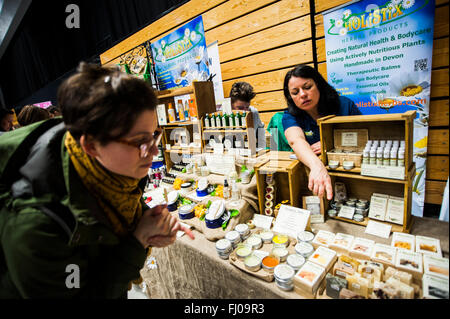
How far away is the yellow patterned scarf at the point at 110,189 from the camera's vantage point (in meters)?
0.84

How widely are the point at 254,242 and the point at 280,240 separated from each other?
0.65 feet

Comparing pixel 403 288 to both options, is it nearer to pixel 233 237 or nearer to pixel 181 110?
pixel 233 237

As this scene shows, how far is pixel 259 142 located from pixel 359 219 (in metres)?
1.46

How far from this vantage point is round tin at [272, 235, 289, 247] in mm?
1590

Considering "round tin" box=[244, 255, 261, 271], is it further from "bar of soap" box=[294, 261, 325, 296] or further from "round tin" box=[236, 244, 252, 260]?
"bar of soap" box=[294, 261, 325, 296]

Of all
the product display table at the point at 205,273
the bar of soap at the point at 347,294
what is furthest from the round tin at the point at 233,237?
the bar of soap at the point at 347,294

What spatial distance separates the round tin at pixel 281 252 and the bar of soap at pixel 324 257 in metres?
0.18

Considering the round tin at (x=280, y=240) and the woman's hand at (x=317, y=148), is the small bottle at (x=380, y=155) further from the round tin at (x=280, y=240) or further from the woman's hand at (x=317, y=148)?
the round tin at (x=280, y=240)

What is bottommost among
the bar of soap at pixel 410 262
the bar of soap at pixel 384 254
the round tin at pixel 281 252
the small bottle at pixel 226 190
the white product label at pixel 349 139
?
the round tin at pixel 281 252

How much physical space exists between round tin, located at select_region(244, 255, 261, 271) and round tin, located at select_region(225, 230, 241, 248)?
7.8 inches

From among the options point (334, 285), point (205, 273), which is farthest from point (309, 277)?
point (205, 273)

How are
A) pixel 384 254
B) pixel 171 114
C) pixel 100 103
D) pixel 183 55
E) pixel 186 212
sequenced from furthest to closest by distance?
pixel 183 55, pixel 171 114, pixel 186 212, pixel 384 254, pixel 100 103

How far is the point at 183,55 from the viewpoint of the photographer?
3941 millimetres

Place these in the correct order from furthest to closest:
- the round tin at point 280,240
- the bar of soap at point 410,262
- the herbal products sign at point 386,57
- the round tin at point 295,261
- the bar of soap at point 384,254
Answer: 1. the herbal products sign at point 386,57
2. the round tin at point 280,240
3. the round tin at point 295,261
4. the bar of soap at point 384,254
5. the bar of soap at point 410,262
